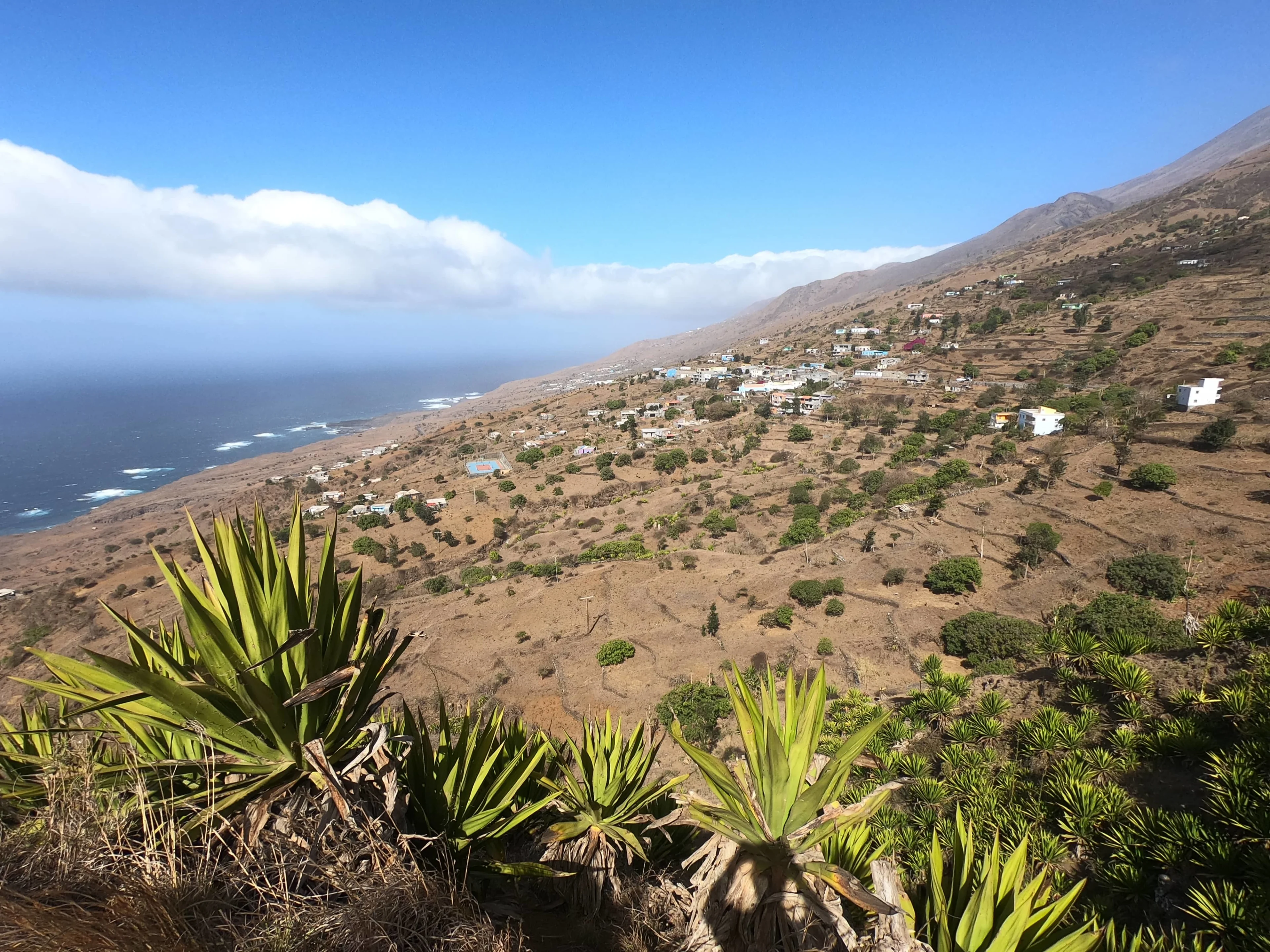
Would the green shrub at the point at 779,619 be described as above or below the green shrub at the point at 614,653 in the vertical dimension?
below

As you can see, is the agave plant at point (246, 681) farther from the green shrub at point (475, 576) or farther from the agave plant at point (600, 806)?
the green shrub at point (475, 576)

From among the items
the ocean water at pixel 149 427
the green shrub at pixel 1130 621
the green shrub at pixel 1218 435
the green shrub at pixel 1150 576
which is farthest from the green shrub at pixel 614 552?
the ocean water at pixel 149 427

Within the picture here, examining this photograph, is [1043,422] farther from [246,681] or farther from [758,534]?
[246,681]

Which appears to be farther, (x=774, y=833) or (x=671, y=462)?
(x=671, y=462)

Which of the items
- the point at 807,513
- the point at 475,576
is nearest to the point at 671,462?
the point at 807,513

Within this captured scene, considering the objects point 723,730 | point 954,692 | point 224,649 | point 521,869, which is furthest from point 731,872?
point 723,730

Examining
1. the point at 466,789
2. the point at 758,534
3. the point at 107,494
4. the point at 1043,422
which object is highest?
the point at 466,789

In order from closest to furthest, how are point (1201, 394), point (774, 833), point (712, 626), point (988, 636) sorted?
point (774, 833)
point (988, 636)
point (712, 626)
point (1201, 394)

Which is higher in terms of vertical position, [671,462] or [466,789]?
[466,789]
